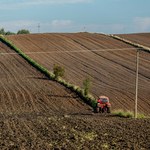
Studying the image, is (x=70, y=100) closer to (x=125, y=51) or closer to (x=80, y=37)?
(x=125, y=51)

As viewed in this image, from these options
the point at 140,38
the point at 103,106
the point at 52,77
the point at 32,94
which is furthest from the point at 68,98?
the point at 140,38

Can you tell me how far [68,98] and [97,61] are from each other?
18.5m

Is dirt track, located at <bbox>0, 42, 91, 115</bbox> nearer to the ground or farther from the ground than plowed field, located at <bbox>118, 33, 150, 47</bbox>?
nearer to the ground

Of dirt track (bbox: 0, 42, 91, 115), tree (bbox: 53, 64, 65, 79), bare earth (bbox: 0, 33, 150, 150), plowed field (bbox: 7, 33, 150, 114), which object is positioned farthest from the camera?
tree (bbox: 53, 64, 65, 79)

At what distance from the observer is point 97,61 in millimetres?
59719

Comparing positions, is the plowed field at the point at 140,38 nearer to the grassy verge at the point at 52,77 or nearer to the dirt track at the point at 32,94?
the grassy verge at the point at 52,77

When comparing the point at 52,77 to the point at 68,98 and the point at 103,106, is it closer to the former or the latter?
the point at 68,98

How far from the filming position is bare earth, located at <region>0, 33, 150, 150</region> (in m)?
19.6

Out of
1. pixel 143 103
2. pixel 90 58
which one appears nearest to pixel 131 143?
pixel 143 103

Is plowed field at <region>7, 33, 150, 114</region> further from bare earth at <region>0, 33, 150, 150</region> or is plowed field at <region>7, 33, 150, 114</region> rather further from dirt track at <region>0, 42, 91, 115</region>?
dirt track at <region>0, 42, 91, 115</region>

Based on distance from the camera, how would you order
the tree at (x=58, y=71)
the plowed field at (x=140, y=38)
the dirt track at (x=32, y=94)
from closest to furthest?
the dirt track at (x=32, y=94), the tree at (x=58, y=71), the plowed field at (x=140, y=38)

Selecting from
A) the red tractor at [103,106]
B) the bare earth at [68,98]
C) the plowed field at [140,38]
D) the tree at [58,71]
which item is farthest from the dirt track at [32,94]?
the plowed field at [140,38]

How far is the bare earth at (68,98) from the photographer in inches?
770

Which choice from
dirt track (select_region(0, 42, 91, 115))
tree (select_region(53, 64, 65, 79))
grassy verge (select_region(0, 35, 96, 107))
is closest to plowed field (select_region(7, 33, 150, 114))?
grassy verge (select_region(0, 35, 96, 107))
